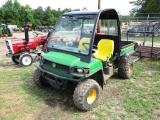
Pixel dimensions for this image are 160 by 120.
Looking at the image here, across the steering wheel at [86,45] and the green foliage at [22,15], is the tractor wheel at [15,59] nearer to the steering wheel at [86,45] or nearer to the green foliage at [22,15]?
the steering wheel at [86,45]

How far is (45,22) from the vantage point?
186ft

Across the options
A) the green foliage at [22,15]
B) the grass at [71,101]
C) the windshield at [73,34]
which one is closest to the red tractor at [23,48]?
the grass at [71,101]

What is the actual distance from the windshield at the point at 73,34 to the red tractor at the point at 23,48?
2.37m

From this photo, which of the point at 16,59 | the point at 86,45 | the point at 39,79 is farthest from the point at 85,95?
the point at 16,59

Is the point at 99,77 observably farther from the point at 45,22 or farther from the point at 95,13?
the point at 45,22

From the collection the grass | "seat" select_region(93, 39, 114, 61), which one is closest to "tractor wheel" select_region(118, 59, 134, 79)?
the grass

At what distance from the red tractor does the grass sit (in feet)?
4.22

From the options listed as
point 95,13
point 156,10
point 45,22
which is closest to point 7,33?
point 95,13

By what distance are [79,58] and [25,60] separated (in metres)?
3.67

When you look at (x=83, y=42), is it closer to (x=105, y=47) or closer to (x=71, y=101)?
(x=105, y=47)

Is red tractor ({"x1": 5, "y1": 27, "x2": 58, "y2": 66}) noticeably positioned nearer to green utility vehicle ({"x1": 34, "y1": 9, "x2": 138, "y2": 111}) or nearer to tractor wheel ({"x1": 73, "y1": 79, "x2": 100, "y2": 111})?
green utility vehicle ({"x1": 34, "y1": 9, "x2": 138, "y2": 111})

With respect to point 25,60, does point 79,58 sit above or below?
above

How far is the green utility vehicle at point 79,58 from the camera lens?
3611 mm

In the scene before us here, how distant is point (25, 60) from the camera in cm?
690
